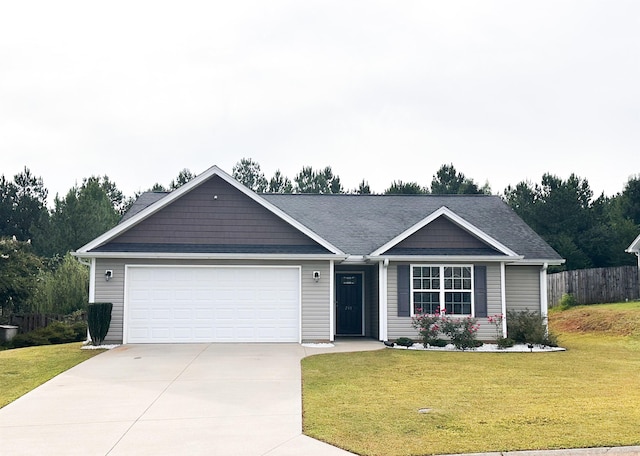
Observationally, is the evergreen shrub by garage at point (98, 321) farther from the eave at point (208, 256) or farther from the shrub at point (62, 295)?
the shrub at point (62, 295)

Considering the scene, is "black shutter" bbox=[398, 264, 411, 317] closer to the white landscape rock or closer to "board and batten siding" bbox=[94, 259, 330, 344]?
the white landscape rock

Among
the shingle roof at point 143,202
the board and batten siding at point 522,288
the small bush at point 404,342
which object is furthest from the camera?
the shingle roof at point 143,202

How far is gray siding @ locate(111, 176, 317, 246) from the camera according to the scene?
18.1 metres

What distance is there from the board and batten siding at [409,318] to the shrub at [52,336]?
10.2 m

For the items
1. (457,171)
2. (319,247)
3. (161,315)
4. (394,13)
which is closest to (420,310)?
(319,247)

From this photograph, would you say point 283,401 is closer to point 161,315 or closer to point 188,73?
point 161,315

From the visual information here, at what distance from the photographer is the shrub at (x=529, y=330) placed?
17562 millimetres

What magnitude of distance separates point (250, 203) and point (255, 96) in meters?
3.66

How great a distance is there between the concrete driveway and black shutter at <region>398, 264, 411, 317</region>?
4880mm

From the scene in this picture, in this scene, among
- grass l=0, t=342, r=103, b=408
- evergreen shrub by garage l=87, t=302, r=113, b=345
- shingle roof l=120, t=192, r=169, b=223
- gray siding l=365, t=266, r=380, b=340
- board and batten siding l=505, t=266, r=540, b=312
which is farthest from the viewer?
shingle roof l=120, t=192, r=169, b=223

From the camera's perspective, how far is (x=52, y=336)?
65.5ft

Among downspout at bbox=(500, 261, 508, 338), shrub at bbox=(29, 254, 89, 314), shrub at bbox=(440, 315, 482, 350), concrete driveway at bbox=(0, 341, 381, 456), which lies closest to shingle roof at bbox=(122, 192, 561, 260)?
downspout at bbox=(500, 261, 508, 338)

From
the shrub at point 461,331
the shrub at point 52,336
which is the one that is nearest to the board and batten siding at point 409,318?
the shrub at point 461,331

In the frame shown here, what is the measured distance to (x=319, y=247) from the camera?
1827 cm
